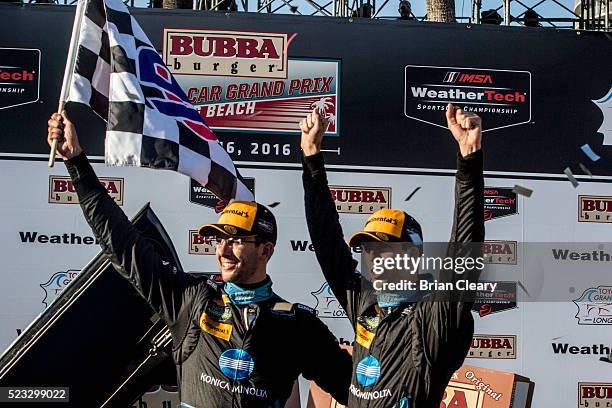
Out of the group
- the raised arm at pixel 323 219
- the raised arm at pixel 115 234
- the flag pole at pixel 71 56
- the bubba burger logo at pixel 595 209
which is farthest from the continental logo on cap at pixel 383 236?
the bubba burger logo at pixel 595 209

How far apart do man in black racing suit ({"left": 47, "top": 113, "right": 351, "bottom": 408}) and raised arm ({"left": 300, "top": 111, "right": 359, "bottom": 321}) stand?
0.21 m

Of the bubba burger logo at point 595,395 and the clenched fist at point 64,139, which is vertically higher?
the clenched fist at point 64,139

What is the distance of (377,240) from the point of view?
2756 mm

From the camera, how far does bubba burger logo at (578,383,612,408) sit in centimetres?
454

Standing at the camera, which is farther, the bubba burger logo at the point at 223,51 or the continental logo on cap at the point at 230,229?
the bubba burger logo at the point at 223,51

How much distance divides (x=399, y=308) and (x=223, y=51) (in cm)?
232

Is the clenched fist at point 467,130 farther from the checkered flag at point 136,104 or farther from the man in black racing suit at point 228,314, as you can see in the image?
the checkered flag at point 136,104

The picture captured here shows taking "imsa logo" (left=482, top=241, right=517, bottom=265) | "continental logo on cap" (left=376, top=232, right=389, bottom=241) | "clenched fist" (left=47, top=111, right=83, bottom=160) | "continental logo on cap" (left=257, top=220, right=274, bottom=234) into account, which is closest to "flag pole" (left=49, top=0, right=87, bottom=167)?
"clenched fist" (left=47, top=111, right=83, bottom=160)

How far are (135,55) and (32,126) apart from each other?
116 cm

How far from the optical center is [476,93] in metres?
4.68

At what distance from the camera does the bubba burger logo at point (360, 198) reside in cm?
452

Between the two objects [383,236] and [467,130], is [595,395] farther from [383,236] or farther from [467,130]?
[467,130]

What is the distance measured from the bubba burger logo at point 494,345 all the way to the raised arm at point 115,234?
2065 mm

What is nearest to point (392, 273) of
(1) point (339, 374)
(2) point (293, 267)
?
(1) point (339, 374)
